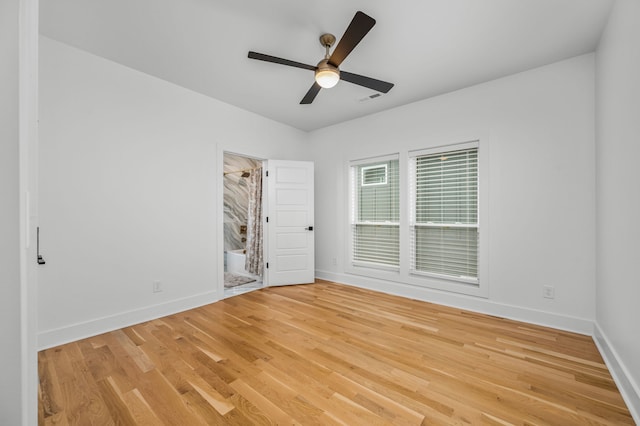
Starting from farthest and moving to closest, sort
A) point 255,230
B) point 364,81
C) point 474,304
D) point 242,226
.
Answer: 1. point 242,226
2. point 255,230
3. point 474,304
4. point 364,81

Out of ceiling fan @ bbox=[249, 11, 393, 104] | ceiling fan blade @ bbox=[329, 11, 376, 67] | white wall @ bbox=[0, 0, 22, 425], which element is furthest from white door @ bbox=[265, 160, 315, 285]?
white wall @ bbox=[0, 0, 22, 425]

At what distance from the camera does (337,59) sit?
6.97ft

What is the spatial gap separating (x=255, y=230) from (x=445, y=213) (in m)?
3.33

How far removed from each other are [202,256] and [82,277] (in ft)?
3.90

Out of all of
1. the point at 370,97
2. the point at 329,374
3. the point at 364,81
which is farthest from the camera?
the point at 370,97

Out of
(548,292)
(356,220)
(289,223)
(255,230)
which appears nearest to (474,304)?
(548,292)

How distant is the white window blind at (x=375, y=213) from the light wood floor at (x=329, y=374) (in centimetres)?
132

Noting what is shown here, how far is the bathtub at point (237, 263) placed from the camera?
5146mm

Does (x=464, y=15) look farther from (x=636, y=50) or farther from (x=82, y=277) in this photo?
(x=82, y=277)

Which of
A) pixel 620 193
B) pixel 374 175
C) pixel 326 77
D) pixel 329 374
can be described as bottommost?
pixel 329 374

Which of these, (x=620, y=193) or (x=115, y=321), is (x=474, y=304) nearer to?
(x=620, y=193)

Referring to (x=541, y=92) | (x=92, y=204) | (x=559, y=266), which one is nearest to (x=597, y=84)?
(x=541, y=92)

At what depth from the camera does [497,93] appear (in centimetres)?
301

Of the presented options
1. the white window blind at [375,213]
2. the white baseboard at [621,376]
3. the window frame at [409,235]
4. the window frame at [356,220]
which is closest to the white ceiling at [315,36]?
the window frame at [409,235]
